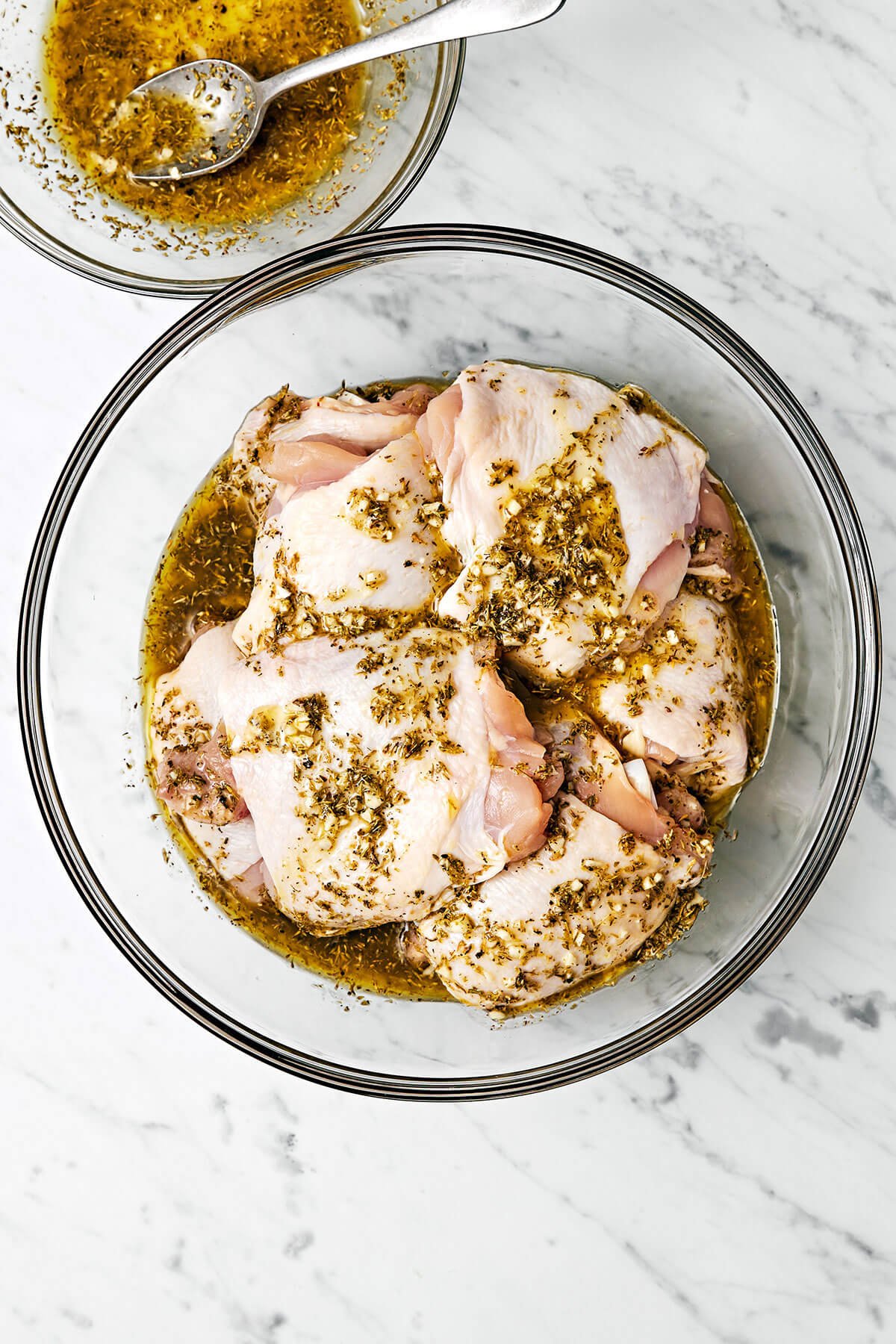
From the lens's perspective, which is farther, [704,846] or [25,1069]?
[25,1069]

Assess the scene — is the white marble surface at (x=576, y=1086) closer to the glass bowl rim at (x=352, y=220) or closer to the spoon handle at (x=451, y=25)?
the glass bowl rim at (x=352, y=220)

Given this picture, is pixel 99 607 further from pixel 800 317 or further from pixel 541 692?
pixel 800 317

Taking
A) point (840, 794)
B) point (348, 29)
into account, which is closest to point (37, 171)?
point (348, 29)

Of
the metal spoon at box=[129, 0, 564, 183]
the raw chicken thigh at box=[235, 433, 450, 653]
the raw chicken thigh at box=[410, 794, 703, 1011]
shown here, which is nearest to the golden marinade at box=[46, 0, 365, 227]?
the metal spoon at box=[129, 0, 564, 183]

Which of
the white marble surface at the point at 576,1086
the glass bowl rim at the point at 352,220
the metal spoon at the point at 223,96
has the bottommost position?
the white marble surface at the point at 576,1086

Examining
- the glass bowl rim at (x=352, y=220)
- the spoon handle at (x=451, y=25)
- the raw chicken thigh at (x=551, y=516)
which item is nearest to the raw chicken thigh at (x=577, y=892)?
the raw chicken thigh at (x=551, y=516)

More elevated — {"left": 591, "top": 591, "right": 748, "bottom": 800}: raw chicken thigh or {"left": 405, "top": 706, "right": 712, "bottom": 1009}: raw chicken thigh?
{"left": 591, "top": 591, "right": 748, "bottom": 800}: raw chicken thigh

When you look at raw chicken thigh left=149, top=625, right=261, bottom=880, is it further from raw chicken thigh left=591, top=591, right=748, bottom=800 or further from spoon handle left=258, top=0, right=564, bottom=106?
spoon handle left=258, top=0, right=564, bottom=106
